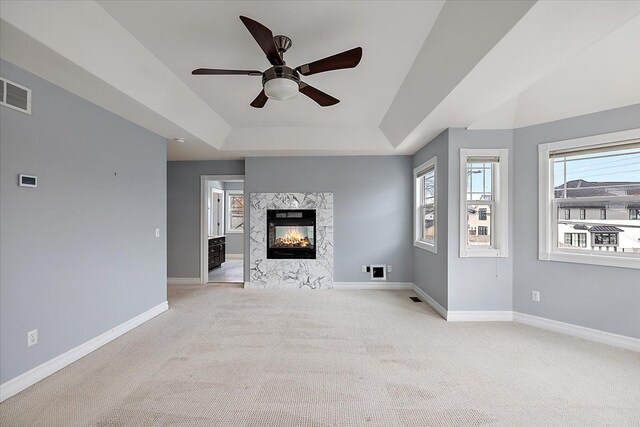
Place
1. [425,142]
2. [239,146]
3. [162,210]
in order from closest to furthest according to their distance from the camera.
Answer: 1. [162,210]
2. [425,142]
3. [239,146]

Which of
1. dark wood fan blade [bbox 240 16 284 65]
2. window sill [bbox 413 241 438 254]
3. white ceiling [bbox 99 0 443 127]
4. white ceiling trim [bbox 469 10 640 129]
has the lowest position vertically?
window sill [bbox 413 241 438 254]

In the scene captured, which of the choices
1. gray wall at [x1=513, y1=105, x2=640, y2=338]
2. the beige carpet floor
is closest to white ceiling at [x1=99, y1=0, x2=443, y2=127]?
gray wall at [x1=513, y1=105, x2=640, y2=338]

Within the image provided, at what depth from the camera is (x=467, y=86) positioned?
244 cm

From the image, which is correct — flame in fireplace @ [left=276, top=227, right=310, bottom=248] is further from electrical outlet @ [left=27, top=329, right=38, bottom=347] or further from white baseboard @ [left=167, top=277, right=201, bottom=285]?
electrical outlet @ [left=27, top=329, right=38, bottom=347]

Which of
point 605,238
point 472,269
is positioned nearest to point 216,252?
point 472,269

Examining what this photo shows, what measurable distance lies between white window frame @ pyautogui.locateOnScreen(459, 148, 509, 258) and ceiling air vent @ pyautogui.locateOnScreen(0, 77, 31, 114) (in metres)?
4.30

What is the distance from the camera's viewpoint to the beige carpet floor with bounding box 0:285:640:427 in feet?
6.35

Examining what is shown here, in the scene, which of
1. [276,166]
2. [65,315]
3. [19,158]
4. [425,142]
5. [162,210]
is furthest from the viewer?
[276,166]

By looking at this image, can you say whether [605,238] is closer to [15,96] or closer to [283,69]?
[283,69]

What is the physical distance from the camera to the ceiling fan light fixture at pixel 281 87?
232cm

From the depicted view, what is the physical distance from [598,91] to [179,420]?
15.1 ft

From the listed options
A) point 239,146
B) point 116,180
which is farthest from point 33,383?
point 239,146

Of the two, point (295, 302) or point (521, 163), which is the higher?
point (521, 163)

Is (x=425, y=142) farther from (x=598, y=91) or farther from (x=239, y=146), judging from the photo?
(x=239, y=146)
